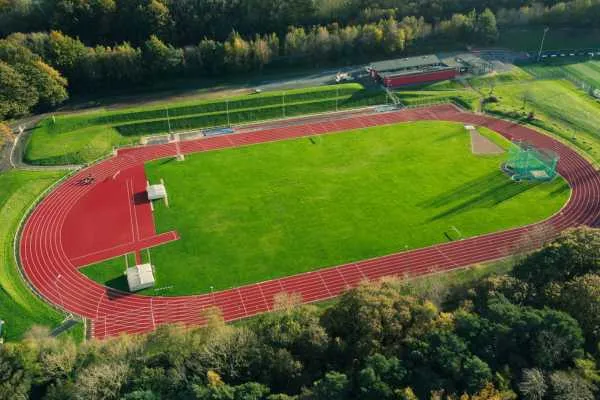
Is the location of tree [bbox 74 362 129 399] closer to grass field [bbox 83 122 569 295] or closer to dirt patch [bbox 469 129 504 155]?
grass field [bbox 83 122 569 295]

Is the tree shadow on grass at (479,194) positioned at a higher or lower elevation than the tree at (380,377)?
lower

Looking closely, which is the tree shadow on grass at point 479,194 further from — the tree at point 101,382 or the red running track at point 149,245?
the tree at point 101,382

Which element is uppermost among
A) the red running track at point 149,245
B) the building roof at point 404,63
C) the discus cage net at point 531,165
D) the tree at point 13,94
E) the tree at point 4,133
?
the tree at point 13,94

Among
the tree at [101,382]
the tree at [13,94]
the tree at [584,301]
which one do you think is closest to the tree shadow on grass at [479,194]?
the tree at [584,301]

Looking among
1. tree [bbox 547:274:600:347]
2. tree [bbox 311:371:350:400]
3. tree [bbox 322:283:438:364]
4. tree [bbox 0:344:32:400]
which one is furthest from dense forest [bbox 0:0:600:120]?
tree [bbox 547:274:600:347]

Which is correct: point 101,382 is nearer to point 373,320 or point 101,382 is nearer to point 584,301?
point 373,320

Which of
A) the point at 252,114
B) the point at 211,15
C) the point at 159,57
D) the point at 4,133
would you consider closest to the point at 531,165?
the point at 252,114

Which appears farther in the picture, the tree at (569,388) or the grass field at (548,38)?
the grass field at (548,38)
